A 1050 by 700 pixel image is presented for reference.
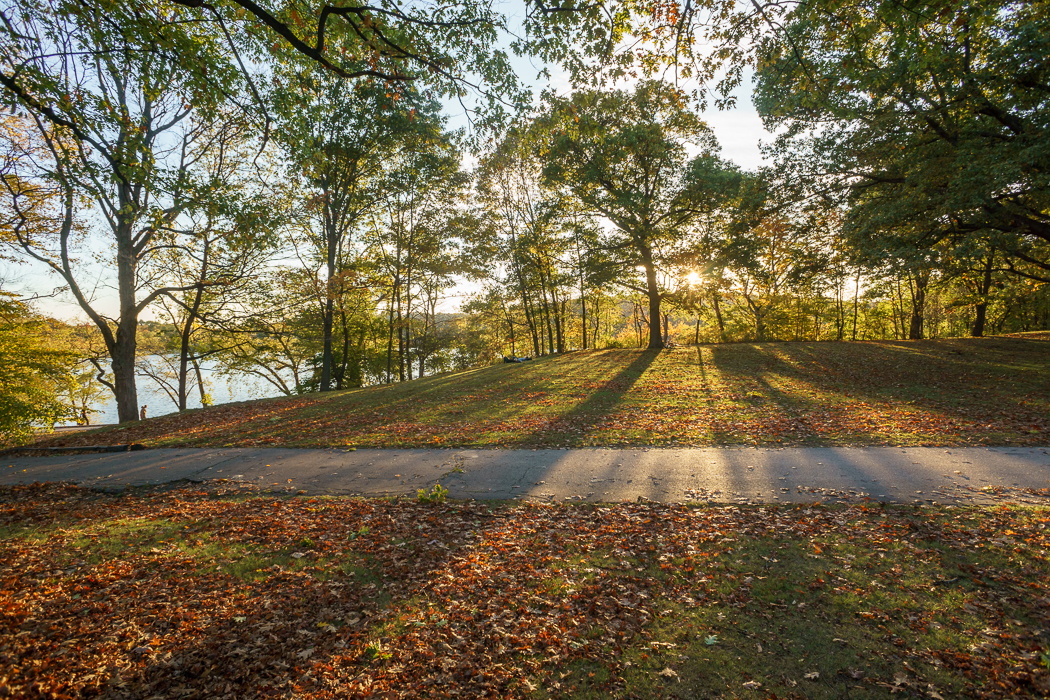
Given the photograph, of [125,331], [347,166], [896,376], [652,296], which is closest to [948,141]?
[896,376]

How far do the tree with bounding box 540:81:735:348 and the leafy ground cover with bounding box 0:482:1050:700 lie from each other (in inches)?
688

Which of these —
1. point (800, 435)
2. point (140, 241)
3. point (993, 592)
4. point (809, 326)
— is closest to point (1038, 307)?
point (809, 326)

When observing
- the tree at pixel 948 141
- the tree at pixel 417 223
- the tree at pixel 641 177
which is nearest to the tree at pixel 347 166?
the tree at pixel 417 223

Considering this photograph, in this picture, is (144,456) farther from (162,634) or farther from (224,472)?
(162,634)

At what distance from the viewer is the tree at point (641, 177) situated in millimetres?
19781

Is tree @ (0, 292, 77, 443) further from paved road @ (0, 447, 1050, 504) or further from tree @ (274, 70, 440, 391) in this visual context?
tree @ (274, 70, 440, 391)

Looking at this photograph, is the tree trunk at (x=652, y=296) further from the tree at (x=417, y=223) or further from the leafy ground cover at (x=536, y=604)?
the leafy ground cover at (x=536, y=604)

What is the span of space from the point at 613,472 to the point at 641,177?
18.9 m

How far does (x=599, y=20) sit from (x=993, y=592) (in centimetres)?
797

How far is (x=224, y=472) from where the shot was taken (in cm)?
787

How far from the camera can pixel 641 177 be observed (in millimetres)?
22141

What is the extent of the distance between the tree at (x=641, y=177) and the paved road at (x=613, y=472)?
1506 cm

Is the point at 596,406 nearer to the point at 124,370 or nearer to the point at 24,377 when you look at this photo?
the point at 24,377

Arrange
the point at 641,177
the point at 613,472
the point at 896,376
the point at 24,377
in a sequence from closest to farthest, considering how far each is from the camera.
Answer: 1. the point at 613,472
2. the point at 24,377
3. the point at 896,376
4. the point at 641,177
